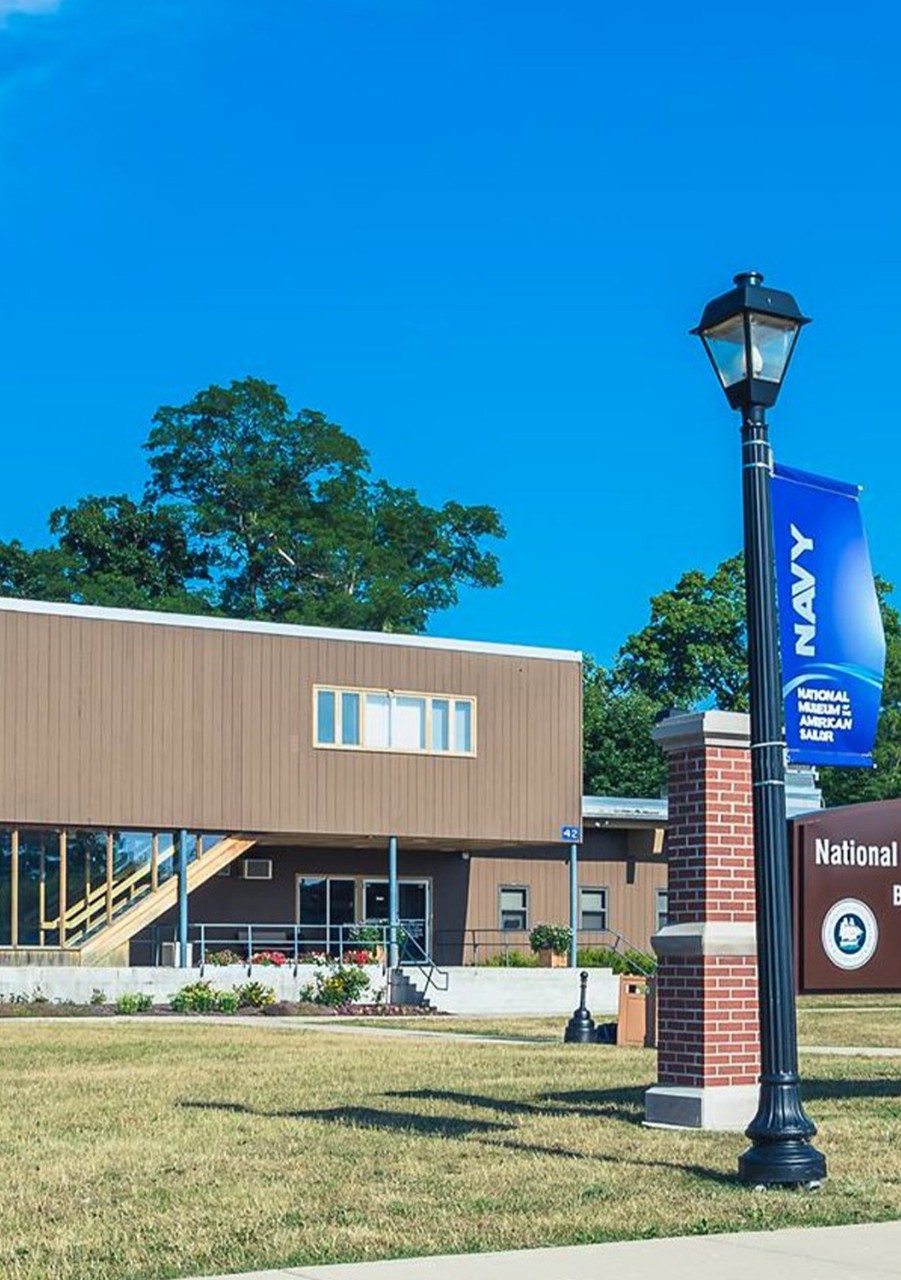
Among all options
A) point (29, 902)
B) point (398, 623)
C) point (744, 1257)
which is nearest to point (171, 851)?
point (29, 902)

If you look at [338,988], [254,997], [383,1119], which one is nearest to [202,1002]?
[254,997]

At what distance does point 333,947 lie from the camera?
143ft

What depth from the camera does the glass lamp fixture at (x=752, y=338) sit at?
11789mm

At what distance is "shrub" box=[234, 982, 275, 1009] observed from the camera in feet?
115

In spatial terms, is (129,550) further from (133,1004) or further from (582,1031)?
(582,1031)

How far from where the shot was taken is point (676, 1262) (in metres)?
8.90

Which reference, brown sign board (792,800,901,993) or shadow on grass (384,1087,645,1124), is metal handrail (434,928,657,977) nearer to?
shadow on grass (384,1087,645,1124)

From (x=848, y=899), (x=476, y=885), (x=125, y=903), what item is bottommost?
(x=125, y=903)

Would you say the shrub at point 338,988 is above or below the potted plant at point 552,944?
below

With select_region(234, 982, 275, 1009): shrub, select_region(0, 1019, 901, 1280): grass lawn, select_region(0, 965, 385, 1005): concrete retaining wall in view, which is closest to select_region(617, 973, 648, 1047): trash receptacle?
select_region(0, 1019, 901, 1280): grass lawn

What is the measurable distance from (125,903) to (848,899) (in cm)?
2663

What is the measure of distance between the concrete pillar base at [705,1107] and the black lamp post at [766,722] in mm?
2217

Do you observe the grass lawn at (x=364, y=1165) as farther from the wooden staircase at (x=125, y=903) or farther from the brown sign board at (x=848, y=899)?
the wooden staircase at (x=125, y=903)

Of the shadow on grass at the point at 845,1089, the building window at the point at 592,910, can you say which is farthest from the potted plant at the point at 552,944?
the shadow on grass at the point at 845,1089
